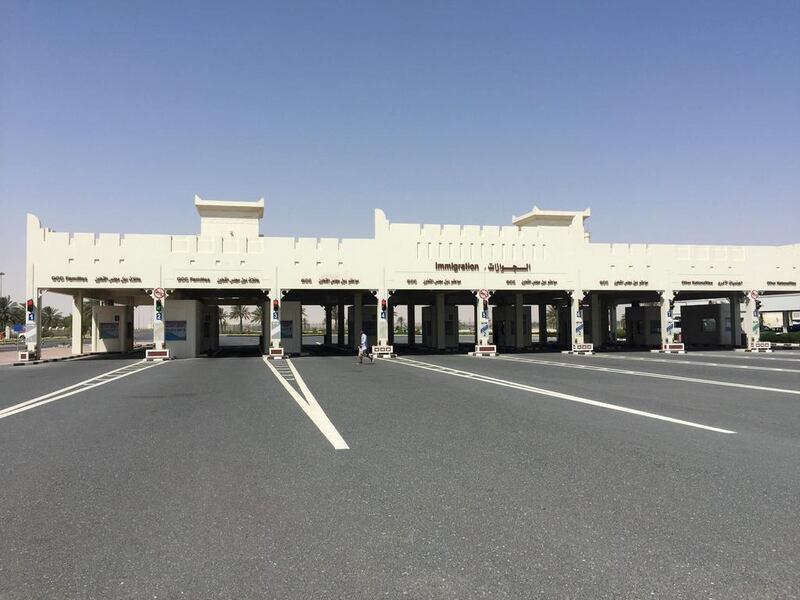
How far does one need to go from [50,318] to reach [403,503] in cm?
11521

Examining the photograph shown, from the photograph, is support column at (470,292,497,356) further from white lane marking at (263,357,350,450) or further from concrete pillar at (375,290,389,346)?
white lane marking at (263,357,350,450)

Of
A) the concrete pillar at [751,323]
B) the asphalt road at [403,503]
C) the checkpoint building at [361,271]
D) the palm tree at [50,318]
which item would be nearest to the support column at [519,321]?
the checkpoint building at [361,271]

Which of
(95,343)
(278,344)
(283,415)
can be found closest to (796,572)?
(283,415)

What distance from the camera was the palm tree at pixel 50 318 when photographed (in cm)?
9938

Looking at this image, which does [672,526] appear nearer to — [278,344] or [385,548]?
[385,548]

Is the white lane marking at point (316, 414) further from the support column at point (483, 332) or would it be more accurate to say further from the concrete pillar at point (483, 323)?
the concrete pillar at point (483, 323)

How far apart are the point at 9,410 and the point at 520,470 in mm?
10628

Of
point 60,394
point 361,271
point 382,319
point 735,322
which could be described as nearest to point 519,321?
point 382,319

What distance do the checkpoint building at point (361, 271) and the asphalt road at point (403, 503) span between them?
24.4 metres

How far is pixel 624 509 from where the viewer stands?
15.5 ft

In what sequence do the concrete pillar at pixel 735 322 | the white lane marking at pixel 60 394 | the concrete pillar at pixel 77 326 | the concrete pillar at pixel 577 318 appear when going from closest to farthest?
1. the white lane marking at pixel 60 394
2. the concrete pillar at pixel 577 318
3. the concrete pillar at pixel 77 326
4. the concrete pillar at pixel 735 322

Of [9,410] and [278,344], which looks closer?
[9,410]

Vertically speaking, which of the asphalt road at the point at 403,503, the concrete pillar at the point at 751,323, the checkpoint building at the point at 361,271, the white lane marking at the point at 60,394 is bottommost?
the white lane marking at the point at 60,394

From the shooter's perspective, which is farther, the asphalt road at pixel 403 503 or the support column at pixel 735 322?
the support column at pixel 735 322
